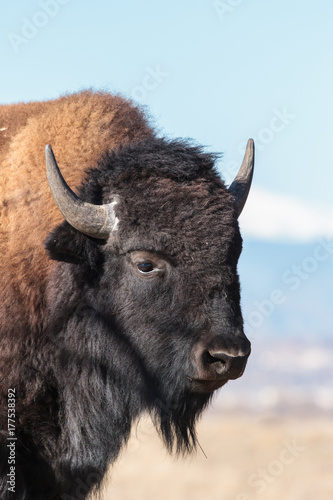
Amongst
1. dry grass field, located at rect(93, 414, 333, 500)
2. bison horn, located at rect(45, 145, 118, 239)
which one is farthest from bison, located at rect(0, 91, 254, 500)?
dry grass field, located at rect(93, 414, 333, 500)

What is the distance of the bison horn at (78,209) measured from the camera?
535cm

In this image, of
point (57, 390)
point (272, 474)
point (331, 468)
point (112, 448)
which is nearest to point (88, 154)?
point (57, 390)

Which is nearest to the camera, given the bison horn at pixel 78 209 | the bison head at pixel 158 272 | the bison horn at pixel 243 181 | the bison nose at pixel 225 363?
the bison nose at pixel 225 363

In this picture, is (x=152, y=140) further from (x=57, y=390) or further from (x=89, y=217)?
(x=57, y=390)

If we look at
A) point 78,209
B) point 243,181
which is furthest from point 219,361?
point 243,181


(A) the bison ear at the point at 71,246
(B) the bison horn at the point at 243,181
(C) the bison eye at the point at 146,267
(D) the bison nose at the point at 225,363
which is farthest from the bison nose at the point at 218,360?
(B) the bison horn at the point at 243,181

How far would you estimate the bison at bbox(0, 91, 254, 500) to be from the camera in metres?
5.33

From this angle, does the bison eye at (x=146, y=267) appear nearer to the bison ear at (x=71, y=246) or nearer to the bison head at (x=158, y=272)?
the bison head at (x=158, y=272)

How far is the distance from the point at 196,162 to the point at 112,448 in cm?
251

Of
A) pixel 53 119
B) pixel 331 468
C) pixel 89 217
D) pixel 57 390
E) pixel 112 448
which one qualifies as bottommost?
pixel 331 468

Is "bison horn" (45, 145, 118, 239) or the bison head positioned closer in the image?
the bison head

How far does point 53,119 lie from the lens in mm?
6297

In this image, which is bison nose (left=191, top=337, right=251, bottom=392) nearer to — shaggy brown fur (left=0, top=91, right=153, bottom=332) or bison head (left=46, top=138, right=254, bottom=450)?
bison head (left=46, top=138, right=254, bottom=450)

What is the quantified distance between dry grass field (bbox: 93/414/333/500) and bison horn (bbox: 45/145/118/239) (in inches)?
246
